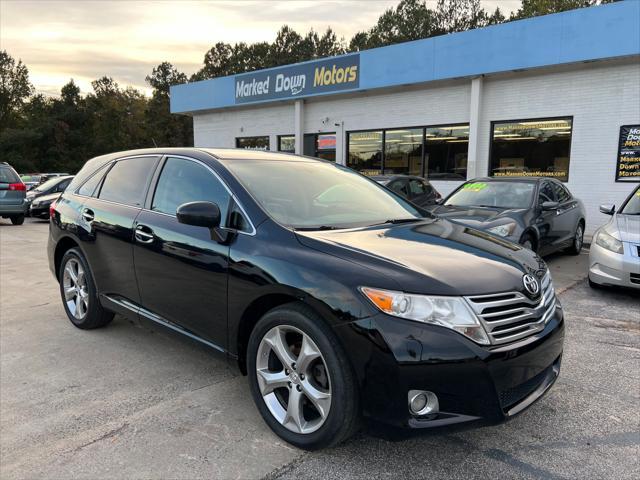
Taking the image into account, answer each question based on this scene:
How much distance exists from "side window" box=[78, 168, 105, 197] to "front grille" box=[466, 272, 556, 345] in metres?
3.68

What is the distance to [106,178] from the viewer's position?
4461 millimetres

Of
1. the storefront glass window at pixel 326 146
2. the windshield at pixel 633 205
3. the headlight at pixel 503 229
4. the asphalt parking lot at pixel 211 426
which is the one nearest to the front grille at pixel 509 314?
the asphalt parking lot at pixel 211 426

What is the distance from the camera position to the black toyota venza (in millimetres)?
2230

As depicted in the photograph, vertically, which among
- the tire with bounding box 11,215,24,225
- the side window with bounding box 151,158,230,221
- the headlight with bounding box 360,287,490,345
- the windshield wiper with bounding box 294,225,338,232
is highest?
the side window with bounding box 151,158,230,221

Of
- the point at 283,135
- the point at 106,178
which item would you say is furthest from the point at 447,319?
the point at 283,135

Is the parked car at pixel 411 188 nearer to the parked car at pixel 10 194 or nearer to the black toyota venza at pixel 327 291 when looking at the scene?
the black toyota venza at pixel 327 291

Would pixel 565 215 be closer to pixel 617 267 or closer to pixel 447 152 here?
pixel 617 267

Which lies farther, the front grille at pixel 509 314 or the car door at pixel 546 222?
the car door at pixel 546 222

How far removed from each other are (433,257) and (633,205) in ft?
17.7

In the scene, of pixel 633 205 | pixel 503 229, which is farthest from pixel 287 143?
pixel 633 205

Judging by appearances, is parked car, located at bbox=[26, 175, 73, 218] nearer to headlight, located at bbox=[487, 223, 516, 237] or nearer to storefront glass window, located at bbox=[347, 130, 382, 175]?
storefront glass window, located at bbox=[347, 130, 382, 175]

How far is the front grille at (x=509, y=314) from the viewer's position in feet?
7.53

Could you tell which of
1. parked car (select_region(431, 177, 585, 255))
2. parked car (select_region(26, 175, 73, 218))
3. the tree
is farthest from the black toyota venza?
the tree

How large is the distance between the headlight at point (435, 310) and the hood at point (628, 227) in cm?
432
